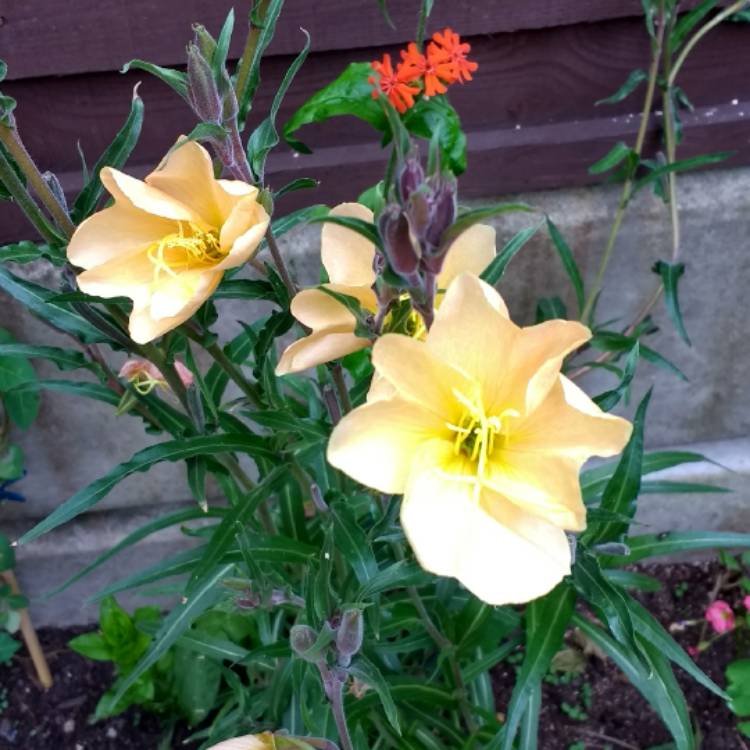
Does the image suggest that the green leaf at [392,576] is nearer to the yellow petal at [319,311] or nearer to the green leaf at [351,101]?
the yellow petal at [319,311]

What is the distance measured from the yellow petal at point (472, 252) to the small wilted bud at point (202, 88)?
0.22 m

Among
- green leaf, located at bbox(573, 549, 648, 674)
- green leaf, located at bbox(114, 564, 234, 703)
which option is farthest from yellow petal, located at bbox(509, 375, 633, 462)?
green leaf, located at bbox(114, 564, 234, 703)

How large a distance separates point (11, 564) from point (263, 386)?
927 mm

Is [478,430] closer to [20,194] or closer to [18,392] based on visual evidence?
[20,194]

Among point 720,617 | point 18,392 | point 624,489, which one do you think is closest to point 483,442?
point 624,489

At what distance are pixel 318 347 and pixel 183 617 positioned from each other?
21.6 inches

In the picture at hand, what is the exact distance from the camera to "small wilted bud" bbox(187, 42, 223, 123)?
1.99 ft

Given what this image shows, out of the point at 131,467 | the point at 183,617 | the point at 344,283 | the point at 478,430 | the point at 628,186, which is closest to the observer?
the point at 478,430

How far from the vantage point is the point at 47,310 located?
2.78 feet

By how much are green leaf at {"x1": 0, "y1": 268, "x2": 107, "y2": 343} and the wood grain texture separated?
23.1 inches

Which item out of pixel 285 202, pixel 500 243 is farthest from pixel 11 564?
pixel 500 243

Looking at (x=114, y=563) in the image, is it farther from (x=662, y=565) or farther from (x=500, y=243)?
(x=662, y=565)

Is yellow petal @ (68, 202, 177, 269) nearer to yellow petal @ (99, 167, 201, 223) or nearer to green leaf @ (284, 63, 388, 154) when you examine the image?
yellow petal @ (99, 167, 201, 223)

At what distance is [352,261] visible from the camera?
0.71 meters
